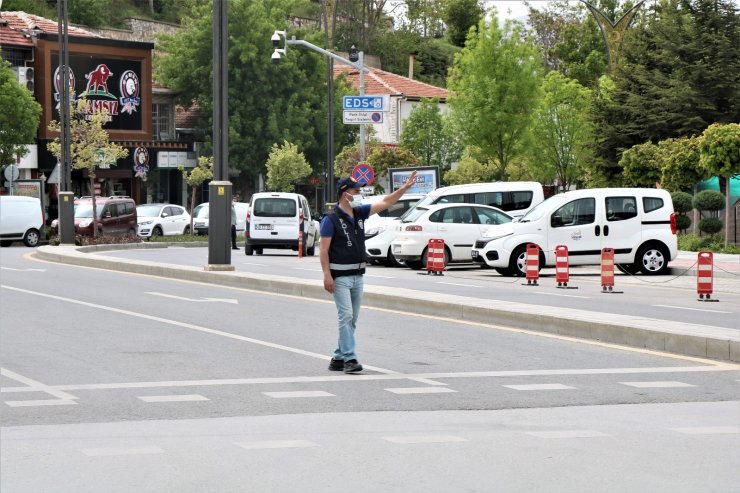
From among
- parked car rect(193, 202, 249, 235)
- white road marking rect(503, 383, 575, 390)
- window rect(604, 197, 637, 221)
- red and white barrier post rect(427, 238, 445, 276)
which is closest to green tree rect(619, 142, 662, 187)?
parked car rect(193, 202, 249, 235)

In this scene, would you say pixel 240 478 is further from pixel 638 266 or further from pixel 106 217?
pixel 106 217

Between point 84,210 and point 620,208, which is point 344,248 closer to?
point 620,208

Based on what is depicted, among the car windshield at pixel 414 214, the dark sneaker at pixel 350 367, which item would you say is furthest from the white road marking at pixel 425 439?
the car windshield at pixel 414 214

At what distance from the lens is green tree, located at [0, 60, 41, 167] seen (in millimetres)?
55781

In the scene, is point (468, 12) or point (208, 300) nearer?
point (208, 300)

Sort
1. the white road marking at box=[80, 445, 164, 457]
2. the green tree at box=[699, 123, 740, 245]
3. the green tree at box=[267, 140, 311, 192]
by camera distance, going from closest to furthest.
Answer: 1. the white road marking at box=[80, 445, 164, 457]
2. the green tree at box=[699, 123, 740, 245]
3. the green tree at box=[267, 140, 311, 192]

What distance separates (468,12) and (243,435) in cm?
9957

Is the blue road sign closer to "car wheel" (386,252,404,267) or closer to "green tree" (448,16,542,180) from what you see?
"car wheel" (386,252,404,267)

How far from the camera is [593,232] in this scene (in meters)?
28.9

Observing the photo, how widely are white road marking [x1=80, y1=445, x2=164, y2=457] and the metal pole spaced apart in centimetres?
1822

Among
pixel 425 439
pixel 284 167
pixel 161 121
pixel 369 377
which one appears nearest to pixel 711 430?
pixel 425 439

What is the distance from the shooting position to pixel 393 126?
80.0m

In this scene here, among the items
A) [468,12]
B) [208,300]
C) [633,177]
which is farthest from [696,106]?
[468,12]

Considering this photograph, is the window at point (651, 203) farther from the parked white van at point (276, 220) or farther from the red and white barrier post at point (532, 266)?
the parked white van at point (276, 220)
